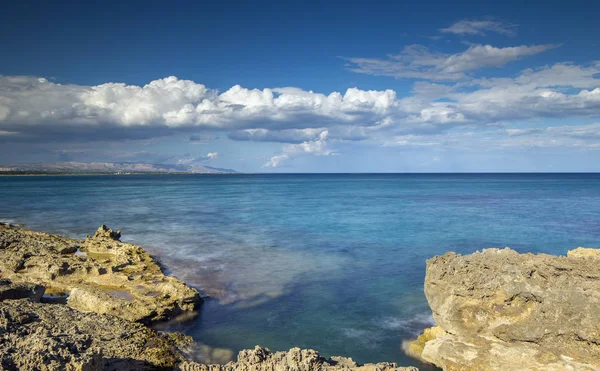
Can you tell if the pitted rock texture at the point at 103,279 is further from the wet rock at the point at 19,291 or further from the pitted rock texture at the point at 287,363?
the pitted rock texture at the point at 287,363

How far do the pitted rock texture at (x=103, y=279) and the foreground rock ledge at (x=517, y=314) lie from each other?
367 inches

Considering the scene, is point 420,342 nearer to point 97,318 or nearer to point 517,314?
point 517,314

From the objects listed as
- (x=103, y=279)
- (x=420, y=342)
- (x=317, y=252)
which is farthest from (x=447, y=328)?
(x=317, y=252)

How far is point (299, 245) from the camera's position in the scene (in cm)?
2864

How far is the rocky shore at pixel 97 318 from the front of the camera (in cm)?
754

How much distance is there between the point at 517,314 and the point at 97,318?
11949 mm

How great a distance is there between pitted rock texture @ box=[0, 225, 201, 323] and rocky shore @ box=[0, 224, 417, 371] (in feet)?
0.11

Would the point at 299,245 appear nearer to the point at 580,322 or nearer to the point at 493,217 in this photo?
the point at 580,322

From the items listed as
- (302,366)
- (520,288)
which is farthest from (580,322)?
(302,366)

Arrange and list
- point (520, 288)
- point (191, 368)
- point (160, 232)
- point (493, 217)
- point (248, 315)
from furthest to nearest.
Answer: point (493, 217) < point (160, 232) < point (248, 315) < point (520, 288) < point (191, 368)

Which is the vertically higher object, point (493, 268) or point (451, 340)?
point (493, 268)

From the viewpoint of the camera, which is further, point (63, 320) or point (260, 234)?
point (260, 234)

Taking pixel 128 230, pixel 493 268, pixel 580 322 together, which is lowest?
pixel 128 230

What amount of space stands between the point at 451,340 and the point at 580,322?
10.2 feet
